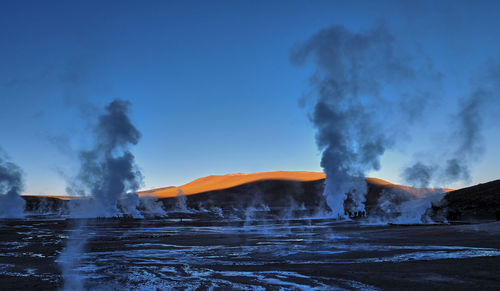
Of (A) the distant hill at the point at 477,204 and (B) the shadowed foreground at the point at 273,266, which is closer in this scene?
(B) the shadowed foreground at the point at 273,266

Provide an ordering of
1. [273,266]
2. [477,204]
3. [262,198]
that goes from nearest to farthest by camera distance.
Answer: [273,266] → [477,204] → [262,198]

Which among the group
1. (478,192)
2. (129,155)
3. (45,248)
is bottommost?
(45,248)

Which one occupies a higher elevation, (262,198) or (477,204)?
(262,198)

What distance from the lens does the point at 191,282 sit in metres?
10.9

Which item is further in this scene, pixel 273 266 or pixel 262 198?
pixel 262 198

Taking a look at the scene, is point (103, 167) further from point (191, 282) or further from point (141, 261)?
point (191, 282)

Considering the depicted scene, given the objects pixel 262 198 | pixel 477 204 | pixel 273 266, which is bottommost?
pixel 273 266

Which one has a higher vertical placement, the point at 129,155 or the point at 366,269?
the point at 129,155

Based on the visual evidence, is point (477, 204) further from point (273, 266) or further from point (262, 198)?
point (262, 198)

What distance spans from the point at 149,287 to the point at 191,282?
114cm

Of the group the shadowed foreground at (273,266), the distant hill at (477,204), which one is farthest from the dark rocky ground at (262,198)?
the shadowed foreground at (273,266)

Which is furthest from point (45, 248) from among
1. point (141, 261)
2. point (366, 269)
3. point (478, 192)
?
point (478, 192)

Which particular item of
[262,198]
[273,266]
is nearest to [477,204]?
[273,266]

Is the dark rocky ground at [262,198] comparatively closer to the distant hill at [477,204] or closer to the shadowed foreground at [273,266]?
the distant hill at [477,204]
